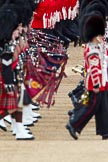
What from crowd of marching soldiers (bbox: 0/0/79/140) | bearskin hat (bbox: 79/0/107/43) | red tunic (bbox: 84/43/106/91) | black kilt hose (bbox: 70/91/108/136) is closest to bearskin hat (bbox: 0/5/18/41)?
crowd of marching soldiers (bbox: 0/0/79/140)

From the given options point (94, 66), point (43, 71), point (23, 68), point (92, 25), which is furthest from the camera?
point (43, 71)

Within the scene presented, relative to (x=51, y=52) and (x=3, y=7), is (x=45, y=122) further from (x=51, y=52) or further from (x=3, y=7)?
(x=3, y=7)

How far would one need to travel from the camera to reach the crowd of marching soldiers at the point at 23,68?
953 centimetres

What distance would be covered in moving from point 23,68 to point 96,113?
41.8 inches

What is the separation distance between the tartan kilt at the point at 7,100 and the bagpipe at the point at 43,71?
0.45m

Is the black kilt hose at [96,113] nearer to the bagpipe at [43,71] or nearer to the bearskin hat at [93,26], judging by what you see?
the bearskin hat at [93,26]

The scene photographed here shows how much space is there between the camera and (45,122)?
10.8 m

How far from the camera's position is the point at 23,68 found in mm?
9938

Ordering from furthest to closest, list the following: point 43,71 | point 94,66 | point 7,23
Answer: point 43,71
point 7,23
point 94,66

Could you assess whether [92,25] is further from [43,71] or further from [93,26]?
[43,71]
